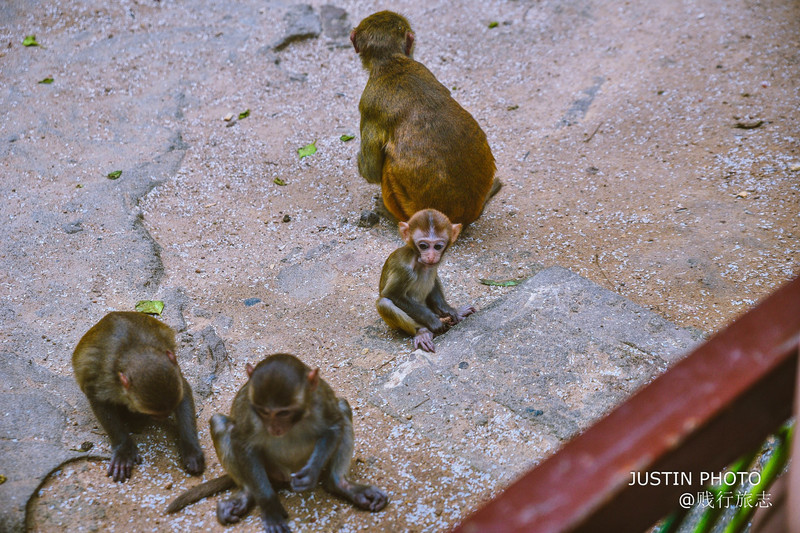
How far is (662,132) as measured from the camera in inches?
292

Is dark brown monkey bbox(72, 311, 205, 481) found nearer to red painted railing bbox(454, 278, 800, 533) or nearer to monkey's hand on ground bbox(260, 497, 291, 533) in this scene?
monkey's hand on ground bbox(260, 497, 291, 533)

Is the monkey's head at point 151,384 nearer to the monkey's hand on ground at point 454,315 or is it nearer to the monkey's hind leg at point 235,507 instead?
the monkey's hind leg at point 235,507

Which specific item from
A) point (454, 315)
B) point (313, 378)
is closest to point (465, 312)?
point (454, 315)

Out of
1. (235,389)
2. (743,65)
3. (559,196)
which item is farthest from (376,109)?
(743,65)

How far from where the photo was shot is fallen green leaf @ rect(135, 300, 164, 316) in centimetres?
526

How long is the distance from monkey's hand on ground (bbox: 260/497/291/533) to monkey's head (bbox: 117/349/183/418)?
90 centimetres

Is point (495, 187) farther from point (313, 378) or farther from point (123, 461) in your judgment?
point (123, 461)

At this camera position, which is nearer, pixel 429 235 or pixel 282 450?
pixel 282 450

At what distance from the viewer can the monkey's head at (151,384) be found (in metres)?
3.82

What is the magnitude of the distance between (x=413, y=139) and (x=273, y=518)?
12.2 ft

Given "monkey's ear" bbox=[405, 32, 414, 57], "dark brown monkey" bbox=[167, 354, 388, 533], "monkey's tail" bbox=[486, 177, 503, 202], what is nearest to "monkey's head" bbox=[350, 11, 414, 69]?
"monkey's ear" bbox=[405, 32, 414, 57]

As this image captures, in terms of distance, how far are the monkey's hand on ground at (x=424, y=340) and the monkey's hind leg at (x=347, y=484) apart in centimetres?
120

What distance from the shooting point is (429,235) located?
4.85 m

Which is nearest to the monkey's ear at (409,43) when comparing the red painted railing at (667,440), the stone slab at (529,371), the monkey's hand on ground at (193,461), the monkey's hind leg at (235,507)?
the stone slab at (529,371)
